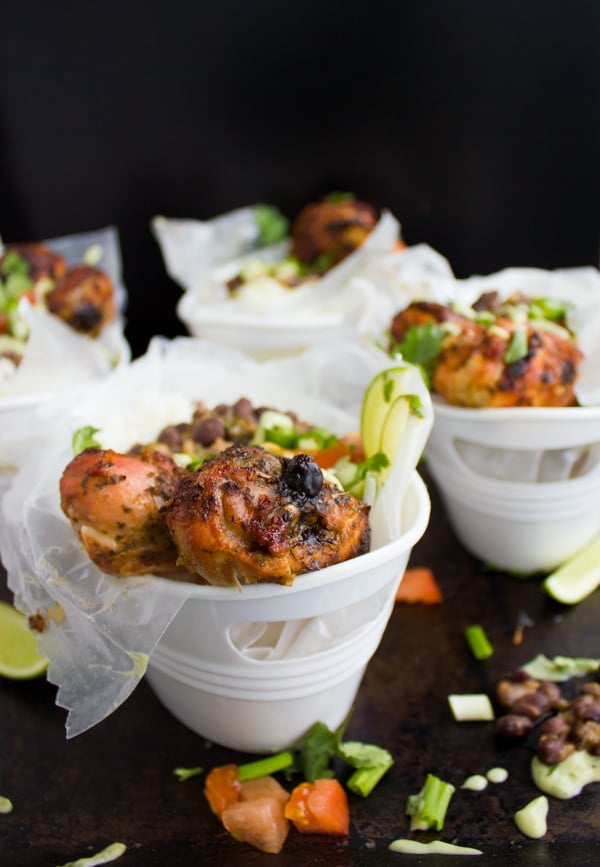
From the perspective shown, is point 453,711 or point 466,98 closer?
point 453,711

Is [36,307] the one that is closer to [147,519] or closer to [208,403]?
[208,403]

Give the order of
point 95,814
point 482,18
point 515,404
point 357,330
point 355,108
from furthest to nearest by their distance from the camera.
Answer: point 355,108 < point 482,18 < point 357,330 < point 515,404 < point 95,814

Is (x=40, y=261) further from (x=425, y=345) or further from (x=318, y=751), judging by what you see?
(x=318, y=751)

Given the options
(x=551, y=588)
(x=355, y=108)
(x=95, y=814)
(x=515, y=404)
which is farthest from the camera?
(x=355, y=108)

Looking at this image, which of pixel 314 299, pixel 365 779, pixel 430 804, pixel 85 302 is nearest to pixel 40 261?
pixel 85 302

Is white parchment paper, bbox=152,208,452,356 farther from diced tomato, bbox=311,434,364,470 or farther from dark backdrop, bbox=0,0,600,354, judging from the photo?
dark backdrop, bbox=0,0,600,354

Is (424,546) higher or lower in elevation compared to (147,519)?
lower

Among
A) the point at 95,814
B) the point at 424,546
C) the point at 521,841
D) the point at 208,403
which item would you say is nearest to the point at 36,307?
the point at 208,403
